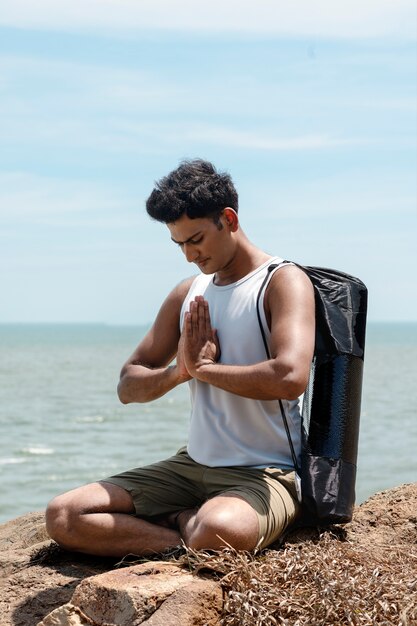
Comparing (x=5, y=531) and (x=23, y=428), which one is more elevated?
(x=5, y=531)

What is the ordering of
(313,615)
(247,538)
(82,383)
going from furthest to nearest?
1. (82,383)
2. (247,538)
3. (313,615)

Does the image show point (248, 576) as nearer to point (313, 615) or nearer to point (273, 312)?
point (313, 615)

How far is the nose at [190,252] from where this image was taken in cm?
490

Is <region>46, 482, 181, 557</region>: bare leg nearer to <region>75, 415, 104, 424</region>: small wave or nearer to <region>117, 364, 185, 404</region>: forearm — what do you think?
<region>117, 364, 185, 404</region>: forearm

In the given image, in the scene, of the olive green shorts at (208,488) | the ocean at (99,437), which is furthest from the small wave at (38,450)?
the olive green shorts at (208,488)

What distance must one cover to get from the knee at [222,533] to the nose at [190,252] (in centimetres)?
130

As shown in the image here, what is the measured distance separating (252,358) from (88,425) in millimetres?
22502

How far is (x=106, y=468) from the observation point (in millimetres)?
18688

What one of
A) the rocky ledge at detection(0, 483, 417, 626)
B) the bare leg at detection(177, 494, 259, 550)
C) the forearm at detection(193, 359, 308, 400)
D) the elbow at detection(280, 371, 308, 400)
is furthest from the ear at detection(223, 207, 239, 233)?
the rocky ledge at detection(0, 483, 417, 626)

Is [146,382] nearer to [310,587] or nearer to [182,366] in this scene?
[182,366]

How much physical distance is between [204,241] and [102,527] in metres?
1.51

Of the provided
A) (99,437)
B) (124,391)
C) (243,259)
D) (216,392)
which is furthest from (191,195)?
(99,437)

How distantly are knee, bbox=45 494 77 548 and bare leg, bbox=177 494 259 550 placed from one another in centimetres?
67

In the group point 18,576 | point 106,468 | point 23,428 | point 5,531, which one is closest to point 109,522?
point 18,576
